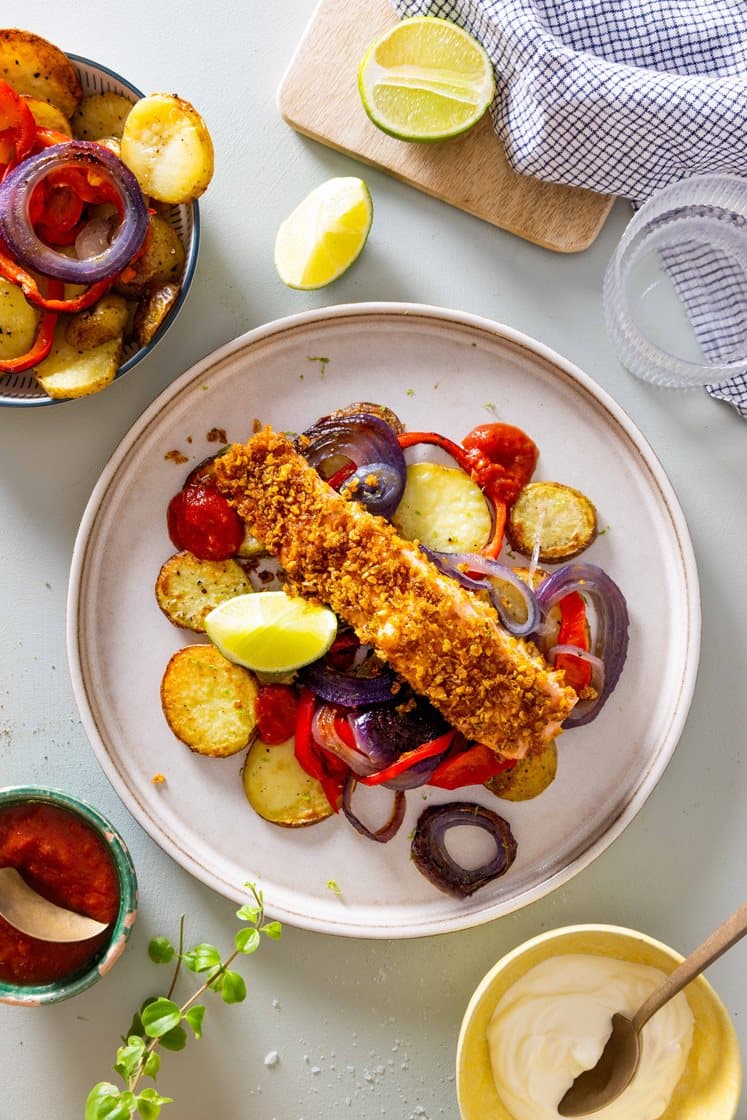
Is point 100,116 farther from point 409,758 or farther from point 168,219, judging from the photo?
point 409,758

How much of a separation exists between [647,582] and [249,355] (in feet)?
4.44

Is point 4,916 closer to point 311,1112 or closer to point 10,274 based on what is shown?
point 311,1112

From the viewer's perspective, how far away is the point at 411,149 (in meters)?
2.81

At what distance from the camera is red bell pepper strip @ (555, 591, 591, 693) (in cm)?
266

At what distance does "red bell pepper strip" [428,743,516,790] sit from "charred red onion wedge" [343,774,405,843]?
0.14 m

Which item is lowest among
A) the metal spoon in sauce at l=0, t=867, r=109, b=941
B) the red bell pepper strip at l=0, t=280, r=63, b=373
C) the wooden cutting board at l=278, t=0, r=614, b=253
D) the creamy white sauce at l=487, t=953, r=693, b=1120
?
the metal spoon in sauce at l=0, t=867, r=109, b=941

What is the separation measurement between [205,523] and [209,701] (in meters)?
0.52

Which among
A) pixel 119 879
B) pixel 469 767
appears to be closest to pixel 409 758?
pixel 469 767

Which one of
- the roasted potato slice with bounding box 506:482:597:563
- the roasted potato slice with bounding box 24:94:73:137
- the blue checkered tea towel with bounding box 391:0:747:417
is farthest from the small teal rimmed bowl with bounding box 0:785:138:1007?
the blue checkered tea towel with bounding box 391:0:747:417

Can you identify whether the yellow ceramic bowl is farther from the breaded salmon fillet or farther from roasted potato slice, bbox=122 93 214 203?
roasted potato slice, bbox=122 93 214 203

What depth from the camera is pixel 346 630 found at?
8.84 feet

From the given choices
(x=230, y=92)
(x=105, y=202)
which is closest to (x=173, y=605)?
(x=105, y=202)

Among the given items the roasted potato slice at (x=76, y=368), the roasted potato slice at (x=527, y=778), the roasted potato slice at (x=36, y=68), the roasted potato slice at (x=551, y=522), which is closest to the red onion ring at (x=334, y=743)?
the roasted potato slice at (x=527, y=778)

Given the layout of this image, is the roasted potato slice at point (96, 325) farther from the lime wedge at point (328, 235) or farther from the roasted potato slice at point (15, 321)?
the lime wedge at point (328, 235)
